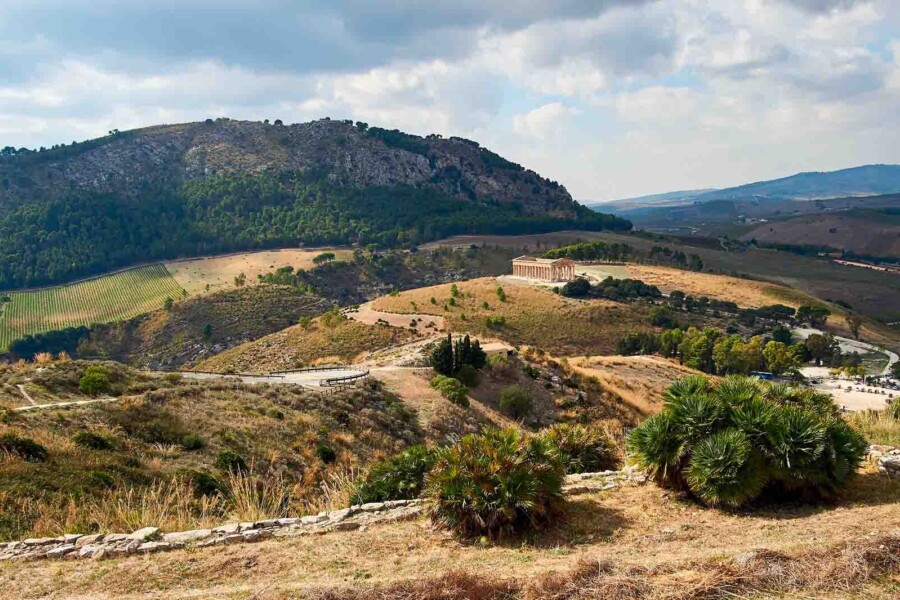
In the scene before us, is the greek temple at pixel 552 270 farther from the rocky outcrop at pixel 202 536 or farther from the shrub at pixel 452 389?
the rocky outcrop at pixel 202 536

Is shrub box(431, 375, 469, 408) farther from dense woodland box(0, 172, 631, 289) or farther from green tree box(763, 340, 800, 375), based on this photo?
dense woodland box(0, 172, 631, 289)

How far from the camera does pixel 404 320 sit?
8238 cm

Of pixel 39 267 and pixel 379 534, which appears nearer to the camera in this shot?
pixel 379 534

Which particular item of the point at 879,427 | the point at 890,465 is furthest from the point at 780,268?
the point at 890,465

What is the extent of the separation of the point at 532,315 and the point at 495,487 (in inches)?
2907

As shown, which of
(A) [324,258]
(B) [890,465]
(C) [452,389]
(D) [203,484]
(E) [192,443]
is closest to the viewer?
(B) [890,465]

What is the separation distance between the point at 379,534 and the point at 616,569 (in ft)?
16.2

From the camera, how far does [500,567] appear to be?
377 inches

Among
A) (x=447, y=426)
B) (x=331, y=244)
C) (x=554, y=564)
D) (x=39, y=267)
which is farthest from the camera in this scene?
(x=331, y=244)

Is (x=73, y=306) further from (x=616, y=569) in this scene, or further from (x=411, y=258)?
(x=616, y=569)

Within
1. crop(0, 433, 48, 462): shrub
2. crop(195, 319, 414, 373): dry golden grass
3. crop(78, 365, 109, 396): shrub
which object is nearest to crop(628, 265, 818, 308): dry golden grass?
crop(195, 319, 414, 373): dry golden grass

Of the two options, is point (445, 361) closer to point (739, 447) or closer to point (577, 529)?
point (577, 529)

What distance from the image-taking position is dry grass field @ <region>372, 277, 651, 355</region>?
259 ft

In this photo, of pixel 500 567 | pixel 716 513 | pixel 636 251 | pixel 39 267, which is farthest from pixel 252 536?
pixel 39 267
